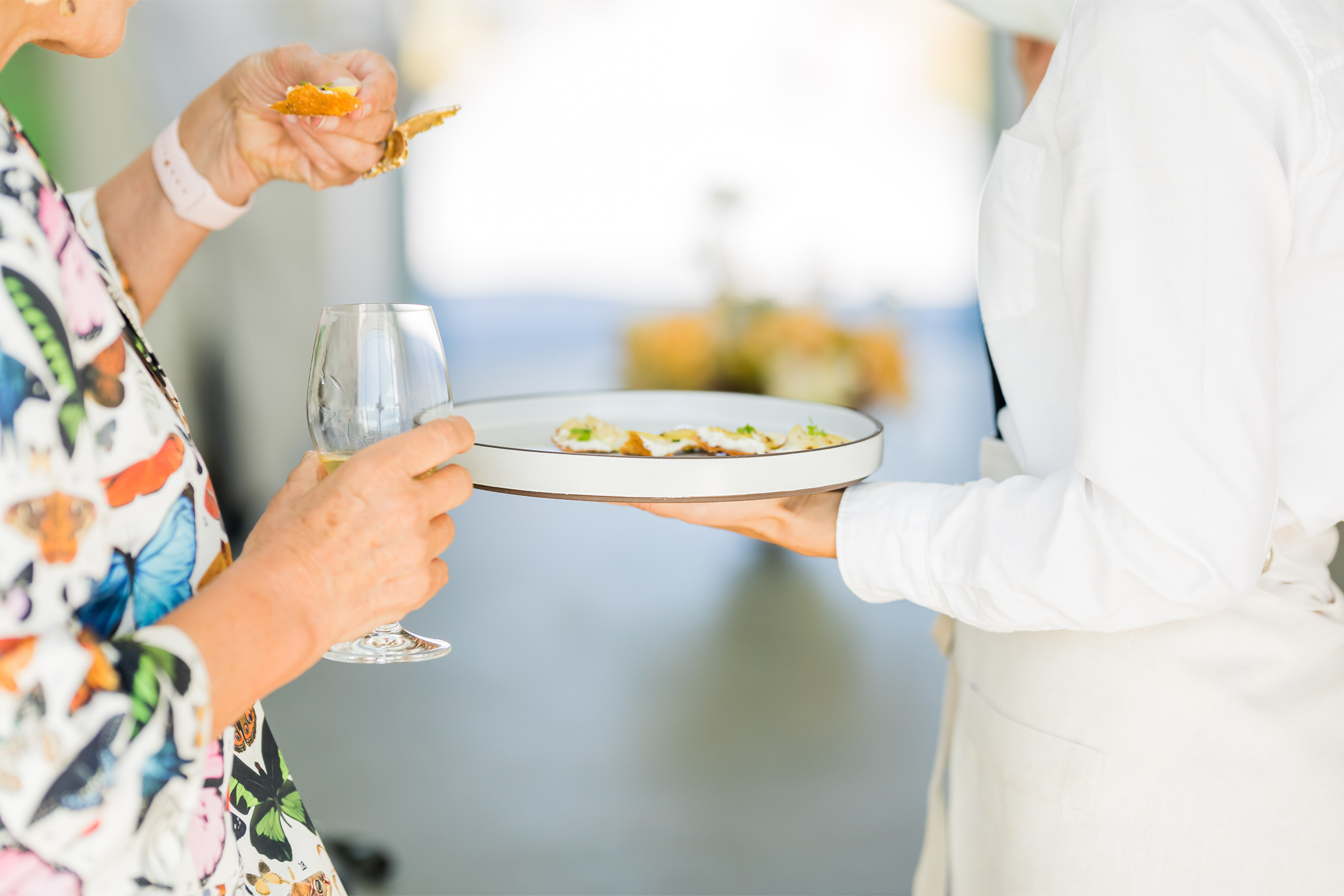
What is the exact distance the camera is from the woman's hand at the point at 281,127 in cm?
88

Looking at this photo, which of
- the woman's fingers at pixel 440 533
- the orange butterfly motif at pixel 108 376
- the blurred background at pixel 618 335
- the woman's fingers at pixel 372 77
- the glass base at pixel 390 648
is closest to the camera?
the orange butterfly motif at pixel 108 376

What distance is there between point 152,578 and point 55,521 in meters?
0.13

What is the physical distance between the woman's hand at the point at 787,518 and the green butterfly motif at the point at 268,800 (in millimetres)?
367

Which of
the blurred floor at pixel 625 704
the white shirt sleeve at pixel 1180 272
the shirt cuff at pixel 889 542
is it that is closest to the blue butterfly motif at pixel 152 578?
the shirt cuff at pixel 889 542

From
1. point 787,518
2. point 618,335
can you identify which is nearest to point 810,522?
point 787,518

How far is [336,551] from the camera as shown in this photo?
56 centimetres

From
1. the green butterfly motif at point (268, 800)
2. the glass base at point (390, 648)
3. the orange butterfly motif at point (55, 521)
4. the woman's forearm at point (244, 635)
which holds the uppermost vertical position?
the orange butterfly motif at point (55, 521)

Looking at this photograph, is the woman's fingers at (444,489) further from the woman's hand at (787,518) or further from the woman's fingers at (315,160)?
the woman's fingers at (315,160)

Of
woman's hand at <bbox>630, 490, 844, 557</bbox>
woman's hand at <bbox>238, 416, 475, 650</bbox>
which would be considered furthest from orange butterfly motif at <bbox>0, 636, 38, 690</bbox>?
woman's hand at <bbox>630, 490, 844, 557</bbox>

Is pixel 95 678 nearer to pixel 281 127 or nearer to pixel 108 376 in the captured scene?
pixel 108 376

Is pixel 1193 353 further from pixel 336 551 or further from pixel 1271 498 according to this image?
pixel 336 551

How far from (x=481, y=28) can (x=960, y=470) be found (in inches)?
89.5

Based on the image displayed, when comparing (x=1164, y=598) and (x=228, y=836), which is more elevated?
(x=1164, y=598)

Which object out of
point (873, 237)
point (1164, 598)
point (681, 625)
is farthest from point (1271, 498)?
point (873, 237)
